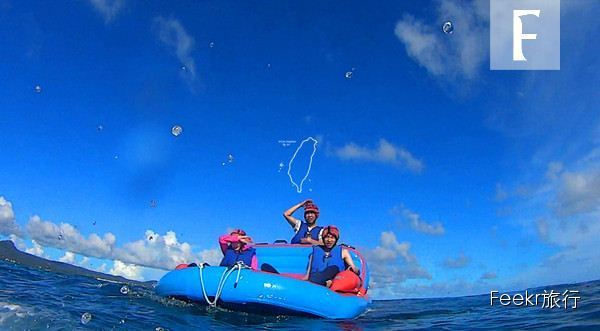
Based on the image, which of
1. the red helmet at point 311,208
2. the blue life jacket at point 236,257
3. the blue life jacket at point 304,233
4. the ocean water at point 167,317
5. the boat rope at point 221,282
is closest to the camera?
the ocean water at point 167,317

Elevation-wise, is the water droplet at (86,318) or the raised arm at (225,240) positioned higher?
the raised arm at (225,240)

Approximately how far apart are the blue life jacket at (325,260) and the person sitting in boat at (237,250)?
1.62 metres

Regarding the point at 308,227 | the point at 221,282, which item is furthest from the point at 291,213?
the point at 221,282

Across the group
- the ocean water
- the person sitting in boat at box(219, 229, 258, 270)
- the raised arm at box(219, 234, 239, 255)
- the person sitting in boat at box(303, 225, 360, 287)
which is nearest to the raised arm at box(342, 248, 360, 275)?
the person sitting in boat at box(303, 225, 360, 287)

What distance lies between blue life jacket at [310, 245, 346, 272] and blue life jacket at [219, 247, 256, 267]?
1.64 meters

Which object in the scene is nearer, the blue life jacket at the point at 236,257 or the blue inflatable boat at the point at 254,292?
the blue inflatable boat at the point at 254,292

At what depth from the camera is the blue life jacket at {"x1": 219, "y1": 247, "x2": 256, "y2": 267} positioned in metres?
11.1

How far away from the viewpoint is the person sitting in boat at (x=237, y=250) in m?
11.2

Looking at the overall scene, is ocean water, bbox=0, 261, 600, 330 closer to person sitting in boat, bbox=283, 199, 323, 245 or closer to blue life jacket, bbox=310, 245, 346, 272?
blue life jacket, bbox=310, 245, 346, 272

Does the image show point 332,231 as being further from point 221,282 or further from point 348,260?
point 221,282

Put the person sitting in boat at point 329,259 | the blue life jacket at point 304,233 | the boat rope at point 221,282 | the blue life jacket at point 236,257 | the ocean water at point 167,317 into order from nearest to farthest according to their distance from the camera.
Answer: the ocean water at point 167,317
the boat rope at point 221,282
the person sitting in boat at point 329,259
the blue life jacket at point 236,257
the blue life jacket at point 304,233

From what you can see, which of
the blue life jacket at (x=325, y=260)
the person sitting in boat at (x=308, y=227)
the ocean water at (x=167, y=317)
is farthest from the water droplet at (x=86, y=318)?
the person sitting in boat at (x=308, y=227)

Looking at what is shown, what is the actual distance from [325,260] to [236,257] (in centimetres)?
235

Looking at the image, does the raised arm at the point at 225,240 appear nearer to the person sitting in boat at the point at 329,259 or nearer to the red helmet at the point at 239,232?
the red helmet at the point at 239,232
